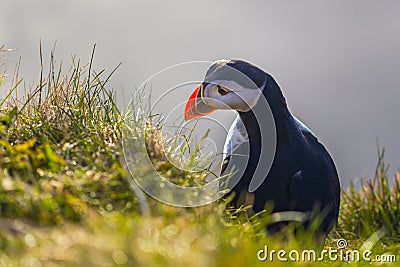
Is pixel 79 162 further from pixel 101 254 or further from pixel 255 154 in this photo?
pixel 255 154

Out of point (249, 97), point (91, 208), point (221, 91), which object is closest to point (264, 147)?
point (249, 97)

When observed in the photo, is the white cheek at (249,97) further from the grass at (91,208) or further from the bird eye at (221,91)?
the grass at (91,208)

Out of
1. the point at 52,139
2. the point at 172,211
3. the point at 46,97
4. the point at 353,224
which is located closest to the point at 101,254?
the point at 172,211

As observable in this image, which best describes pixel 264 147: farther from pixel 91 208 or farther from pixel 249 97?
pixel 91 208

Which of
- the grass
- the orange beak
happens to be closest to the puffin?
the orange beak

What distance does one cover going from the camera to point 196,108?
6.52 m

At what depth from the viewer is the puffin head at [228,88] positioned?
20.7 feet

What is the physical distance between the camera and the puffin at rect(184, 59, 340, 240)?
251 inches

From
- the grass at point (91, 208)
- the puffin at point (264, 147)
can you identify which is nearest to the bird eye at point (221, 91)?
the puffin at point (264, 147)

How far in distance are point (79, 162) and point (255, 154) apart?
224 centimetres

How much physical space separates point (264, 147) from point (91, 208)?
2.72 m

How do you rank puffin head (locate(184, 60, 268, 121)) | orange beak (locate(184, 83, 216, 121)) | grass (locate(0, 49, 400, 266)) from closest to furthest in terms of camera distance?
1. grass (locate(0, 49, 400, 266))
2. puffin head (locate(184, 60, 268, 121))
3. orange beak (locate(184, 83, 216, 121))

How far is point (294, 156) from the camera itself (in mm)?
6730

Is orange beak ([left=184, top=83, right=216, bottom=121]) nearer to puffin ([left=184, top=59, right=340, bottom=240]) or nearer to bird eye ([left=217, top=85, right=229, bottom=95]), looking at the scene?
puffin ([left=184, top=59, right=340, bottom=240])
